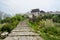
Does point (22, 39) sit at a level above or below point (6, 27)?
above

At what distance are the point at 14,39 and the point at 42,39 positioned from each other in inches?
35.0

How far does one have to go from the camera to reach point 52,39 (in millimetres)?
6316

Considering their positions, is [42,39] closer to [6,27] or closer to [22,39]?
[22,39]

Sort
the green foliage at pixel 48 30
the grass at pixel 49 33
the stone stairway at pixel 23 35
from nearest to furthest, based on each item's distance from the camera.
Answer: the stone stairway at pixel 23 35
the grass at pixel 49 33
the green foliage at pixel 48 30

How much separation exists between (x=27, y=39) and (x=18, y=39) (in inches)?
11.4

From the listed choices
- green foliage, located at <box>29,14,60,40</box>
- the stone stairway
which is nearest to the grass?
green foliage, located at <box>29,14,60,40</box>

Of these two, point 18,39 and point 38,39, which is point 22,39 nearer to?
point 18,39

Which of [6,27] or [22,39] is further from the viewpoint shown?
[6,27]

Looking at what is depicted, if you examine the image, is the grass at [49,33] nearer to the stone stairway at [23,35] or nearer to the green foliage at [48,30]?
the green foliage at [48,30]

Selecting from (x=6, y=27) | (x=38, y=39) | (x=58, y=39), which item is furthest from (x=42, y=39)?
(x=6, y=27)

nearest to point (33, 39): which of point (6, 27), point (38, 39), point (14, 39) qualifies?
point (38, 39)

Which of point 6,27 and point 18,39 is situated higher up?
point 18,39

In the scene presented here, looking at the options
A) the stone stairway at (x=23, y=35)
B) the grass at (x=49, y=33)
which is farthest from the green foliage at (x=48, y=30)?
the stone stairway at (x=23, y=35)

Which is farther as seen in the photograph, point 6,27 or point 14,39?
point 6,27
